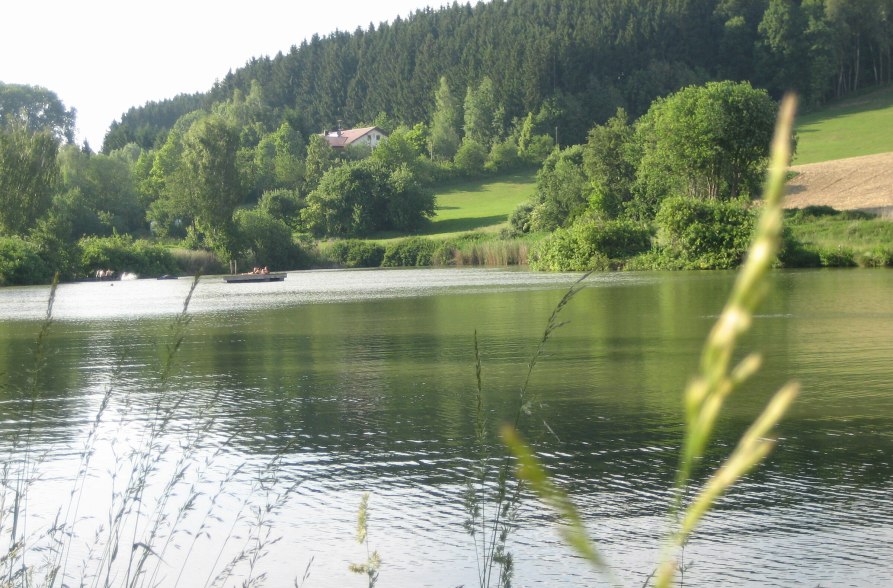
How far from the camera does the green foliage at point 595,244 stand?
60.8 metres

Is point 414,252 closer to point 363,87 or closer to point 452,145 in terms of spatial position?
point 452,145

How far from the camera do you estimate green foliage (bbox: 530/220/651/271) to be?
6081cm

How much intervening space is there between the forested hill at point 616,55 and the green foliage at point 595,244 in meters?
66.4

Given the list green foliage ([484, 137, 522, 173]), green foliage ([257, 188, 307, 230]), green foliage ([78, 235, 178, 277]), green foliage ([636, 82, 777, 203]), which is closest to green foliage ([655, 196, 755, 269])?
green foliage ([636, 82, 777, 203])

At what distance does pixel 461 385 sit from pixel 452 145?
424ft

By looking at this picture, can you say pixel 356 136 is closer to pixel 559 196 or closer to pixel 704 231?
pixel 559 196

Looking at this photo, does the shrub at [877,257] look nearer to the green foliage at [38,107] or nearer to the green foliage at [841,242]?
the green foliage at [841,242]

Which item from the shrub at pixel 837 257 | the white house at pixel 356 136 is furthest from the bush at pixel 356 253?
the white house at pixel 356 136

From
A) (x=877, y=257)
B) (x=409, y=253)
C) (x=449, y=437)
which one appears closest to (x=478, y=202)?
(x=409, y=253)

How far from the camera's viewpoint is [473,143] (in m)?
133

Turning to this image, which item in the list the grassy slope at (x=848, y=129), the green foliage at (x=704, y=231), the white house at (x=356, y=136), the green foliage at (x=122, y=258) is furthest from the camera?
the white house at (x=356, y=136)

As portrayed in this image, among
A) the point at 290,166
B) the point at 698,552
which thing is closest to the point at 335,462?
the point at 698,552

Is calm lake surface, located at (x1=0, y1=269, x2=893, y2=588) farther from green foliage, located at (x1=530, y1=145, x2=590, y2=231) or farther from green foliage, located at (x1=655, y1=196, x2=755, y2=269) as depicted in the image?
green foliage, located at (x1=530, y1=145, x2=590, y2=231)

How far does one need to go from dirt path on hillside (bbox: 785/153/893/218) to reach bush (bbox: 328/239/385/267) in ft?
116
